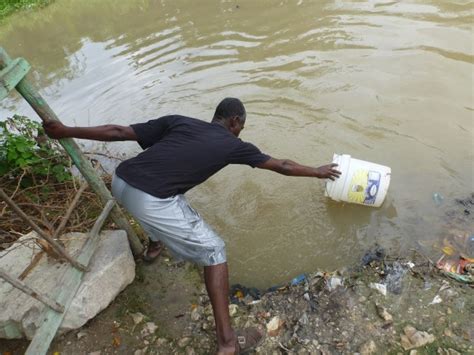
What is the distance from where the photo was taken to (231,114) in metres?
2.67

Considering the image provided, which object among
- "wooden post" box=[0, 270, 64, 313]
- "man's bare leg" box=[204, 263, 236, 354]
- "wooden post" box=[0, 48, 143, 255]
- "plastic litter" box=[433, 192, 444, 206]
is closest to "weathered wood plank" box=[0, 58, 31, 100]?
"wooden post" box=[0, 48, 143, 255]

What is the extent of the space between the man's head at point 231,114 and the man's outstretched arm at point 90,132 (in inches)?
23.6

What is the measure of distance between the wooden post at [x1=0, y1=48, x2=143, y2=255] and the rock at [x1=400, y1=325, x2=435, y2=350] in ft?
6.56

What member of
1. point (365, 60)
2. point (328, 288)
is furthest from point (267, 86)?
point (328, 288)

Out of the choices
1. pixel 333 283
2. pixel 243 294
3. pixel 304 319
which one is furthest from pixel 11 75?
pixel 333 283

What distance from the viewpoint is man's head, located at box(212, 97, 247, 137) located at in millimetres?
2668

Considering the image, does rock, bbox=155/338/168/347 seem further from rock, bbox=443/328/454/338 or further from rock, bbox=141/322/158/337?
rock, bbox=443/328/454/338

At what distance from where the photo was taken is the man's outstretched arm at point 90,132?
237 cm

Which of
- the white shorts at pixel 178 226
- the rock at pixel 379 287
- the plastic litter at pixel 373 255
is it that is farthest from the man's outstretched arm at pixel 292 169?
the rock at pixel 379 287

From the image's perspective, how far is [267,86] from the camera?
5.68 meters

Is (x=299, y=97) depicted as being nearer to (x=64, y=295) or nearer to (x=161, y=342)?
(x=161, y=342)

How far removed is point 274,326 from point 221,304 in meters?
0.46

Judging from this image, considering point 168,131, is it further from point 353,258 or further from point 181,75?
point 181,75

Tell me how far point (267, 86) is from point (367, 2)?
3416 mm
